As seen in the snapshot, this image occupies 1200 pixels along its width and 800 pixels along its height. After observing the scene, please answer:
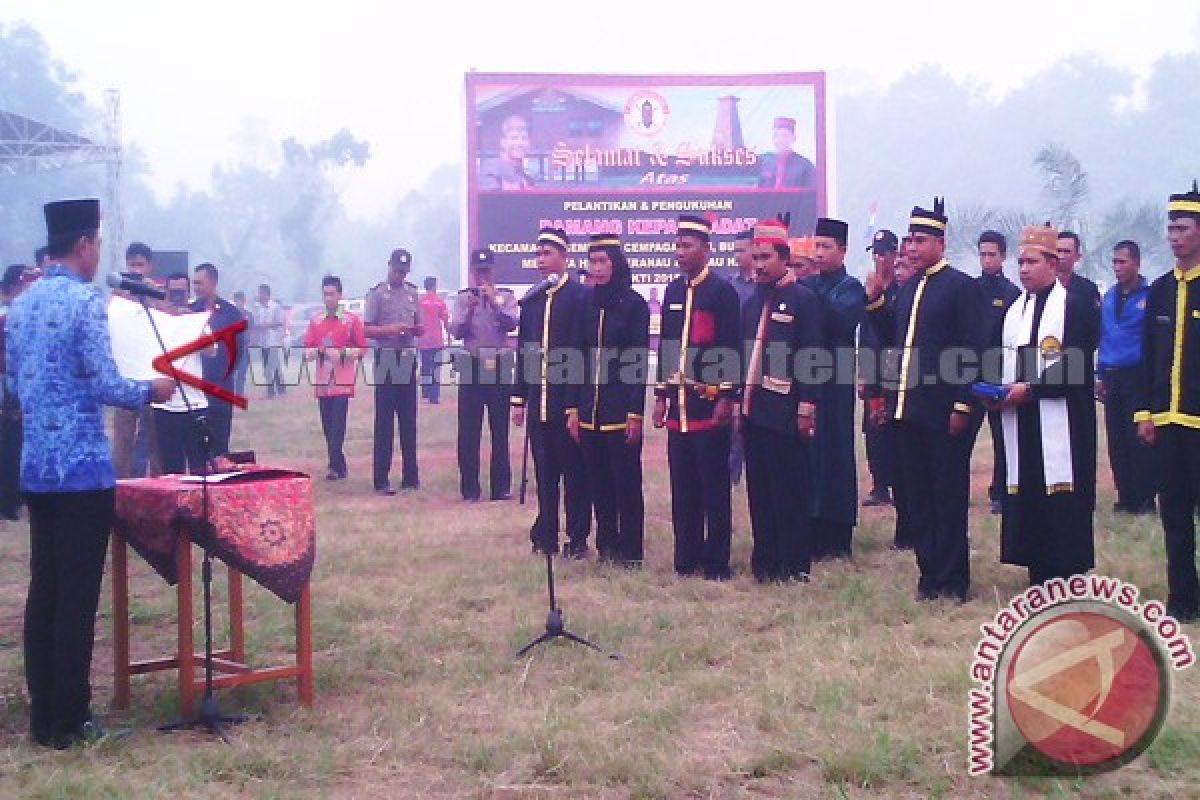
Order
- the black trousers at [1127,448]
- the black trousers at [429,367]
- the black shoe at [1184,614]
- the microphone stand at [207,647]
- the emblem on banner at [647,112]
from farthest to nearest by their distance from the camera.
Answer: the black trousers at [429,367] < the emblem on banner at [647,112] < the black trousers at [1127,448] < the black shoe at [1184,614] < the microphone stand at [207,647]

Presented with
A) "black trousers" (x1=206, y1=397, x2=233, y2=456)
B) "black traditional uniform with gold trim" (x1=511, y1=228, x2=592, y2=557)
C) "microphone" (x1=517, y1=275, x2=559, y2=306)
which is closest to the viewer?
"black traditional uniform with gold trim" (x1=511, y1=228, x2=592, y2=557)

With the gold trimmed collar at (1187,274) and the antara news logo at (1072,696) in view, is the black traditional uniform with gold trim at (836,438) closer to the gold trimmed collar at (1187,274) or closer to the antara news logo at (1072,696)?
the gold trimmed collar at (1187,274)

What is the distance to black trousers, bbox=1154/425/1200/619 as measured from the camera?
647 cm

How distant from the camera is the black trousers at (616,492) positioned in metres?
8.58

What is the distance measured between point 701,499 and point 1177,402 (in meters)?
2.90

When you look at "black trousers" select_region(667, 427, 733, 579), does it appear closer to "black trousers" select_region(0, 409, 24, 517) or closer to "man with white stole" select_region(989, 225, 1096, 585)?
"man with white stole" select_region(989, 225, 1096, 585)

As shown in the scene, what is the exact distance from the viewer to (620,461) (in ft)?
28.3

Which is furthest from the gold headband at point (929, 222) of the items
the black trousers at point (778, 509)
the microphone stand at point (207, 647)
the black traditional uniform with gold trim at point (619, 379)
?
the microphone stand at point (207, 647)

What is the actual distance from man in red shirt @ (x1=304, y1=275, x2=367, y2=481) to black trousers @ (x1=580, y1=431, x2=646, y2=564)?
4.63 m

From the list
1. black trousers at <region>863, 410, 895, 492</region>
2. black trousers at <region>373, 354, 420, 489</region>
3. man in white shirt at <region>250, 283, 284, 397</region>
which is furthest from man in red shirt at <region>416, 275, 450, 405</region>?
black trousers at <region>863, 410, 895, 492</region>

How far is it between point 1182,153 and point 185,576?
65.3 meters

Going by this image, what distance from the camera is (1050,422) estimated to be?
7.02 meters

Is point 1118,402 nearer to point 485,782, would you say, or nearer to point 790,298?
point 790,298

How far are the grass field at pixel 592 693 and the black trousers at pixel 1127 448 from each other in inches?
24.9
